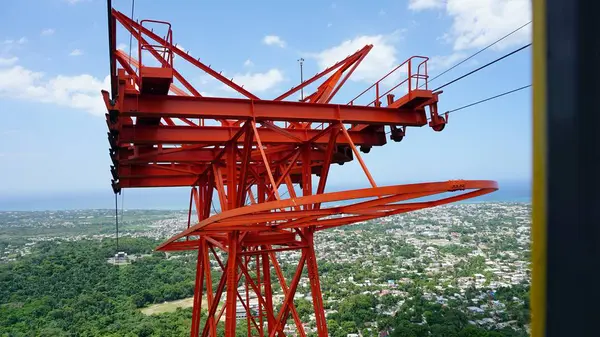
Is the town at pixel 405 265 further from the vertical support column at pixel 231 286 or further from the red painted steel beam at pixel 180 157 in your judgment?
the vertical support column at pixel 231 286

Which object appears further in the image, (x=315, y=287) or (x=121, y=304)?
(x=121, y=304)

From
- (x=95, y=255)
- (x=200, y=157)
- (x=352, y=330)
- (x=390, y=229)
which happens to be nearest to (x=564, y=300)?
(x=200, y=157)

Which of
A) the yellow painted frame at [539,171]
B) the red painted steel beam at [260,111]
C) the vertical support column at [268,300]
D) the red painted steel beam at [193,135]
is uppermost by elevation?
the red painted steel beam at [260,111]

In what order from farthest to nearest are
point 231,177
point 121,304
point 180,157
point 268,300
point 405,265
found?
point 405,265 < point 121,304 < point 268,300 < point 180,157 < point 231,177

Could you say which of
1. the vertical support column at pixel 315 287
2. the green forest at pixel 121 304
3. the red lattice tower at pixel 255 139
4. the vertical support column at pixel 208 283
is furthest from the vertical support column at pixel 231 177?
the green forest at pixel 121 304

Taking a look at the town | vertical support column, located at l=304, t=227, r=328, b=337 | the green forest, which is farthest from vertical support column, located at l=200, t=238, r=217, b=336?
the green forest

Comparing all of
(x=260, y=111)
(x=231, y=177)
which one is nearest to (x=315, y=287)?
(x=231, y=177)

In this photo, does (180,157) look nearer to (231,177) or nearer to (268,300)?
(231,177)

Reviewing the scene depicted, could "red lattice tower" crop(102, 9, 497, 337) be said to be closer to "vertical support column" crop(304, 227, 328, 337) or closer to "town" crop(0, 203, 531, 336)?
"vertical support column" crop(304, 227, 328, 337)
